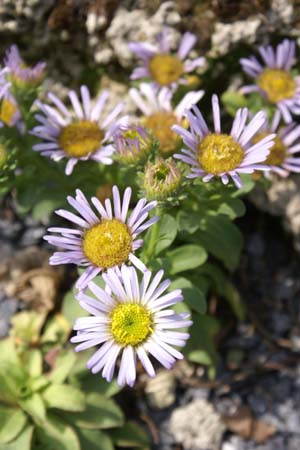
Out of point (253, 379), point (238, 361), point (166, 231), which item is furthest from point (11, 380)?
point (253, 379)

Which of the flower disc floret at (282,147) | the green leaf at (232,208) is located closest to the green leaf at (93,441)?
the green leaf at (232,208)

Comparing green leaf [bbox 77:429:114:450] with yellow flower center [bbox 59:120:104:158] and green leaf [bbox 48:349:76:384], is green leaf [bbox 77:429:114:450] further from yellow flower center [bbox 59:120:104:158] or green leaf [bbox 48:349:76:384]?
yellow flower center [bbox 59:120:104:158]

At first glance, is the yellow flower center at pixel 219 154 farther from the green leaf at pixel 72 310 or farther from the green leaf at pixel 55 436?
the green leaf at pixel 55 436

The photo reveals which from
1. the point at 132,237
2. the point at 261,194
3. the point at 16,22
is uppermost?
the point at 16,22

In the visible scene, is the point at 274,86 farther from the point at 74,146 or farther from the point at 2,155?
the point at 2,155

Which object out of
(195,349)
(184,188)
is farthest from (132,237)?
(195,349)

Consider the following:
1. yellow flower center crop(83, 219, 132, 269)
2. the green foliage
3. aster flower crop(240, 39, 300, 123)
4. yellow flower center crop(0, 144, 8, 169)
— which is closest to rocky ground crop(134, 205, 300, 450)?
the green foliage

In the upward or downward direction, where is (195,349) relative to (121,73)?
downward
